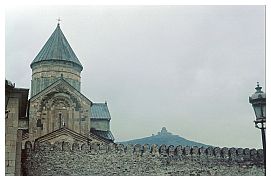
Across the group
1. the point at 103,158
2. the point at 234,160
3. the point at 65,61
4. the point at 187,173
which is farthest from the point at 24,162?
the point at 65,61

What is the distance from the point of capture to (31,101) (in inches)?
734

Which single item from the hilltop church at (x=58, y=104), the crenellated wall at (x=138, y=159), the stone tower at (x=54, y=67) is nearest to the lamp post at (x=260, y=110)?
the crenellated wall at (x=138, y=159)

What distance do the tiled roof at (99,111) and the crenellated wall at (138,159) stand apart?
33.4ft

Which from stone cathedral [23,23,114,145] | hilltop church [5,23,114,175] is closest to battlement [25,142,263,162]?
hilltop church [5,23,114,175]

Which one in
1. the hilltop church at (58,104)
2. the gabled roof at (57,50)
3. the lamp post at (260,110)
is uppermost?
the gabled roof at (57,50)

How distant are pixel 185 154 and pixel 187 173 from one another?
76 cm

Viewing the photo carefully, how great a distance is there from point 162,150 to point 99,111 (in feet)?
36.1

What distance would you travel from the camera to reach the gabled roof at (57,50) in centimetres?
2111

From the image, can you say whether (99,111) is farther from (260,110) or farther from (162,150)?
(260,110)

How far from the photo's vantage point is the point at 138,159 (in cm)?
1448

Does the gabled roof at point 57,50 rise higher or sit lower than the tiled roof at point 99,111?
higher

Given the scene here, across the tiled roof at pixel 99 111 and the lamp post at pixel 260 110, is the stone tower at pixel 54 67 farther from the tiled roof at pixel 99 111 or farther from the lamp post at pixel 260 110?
the lamp post at pixel 260 110

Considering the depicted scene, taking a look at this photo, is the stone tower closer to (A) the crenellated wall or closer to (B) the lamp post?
(A) the crenellated wall

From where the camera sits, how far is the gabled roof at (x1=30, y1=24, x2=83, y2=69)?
69.3 ft
